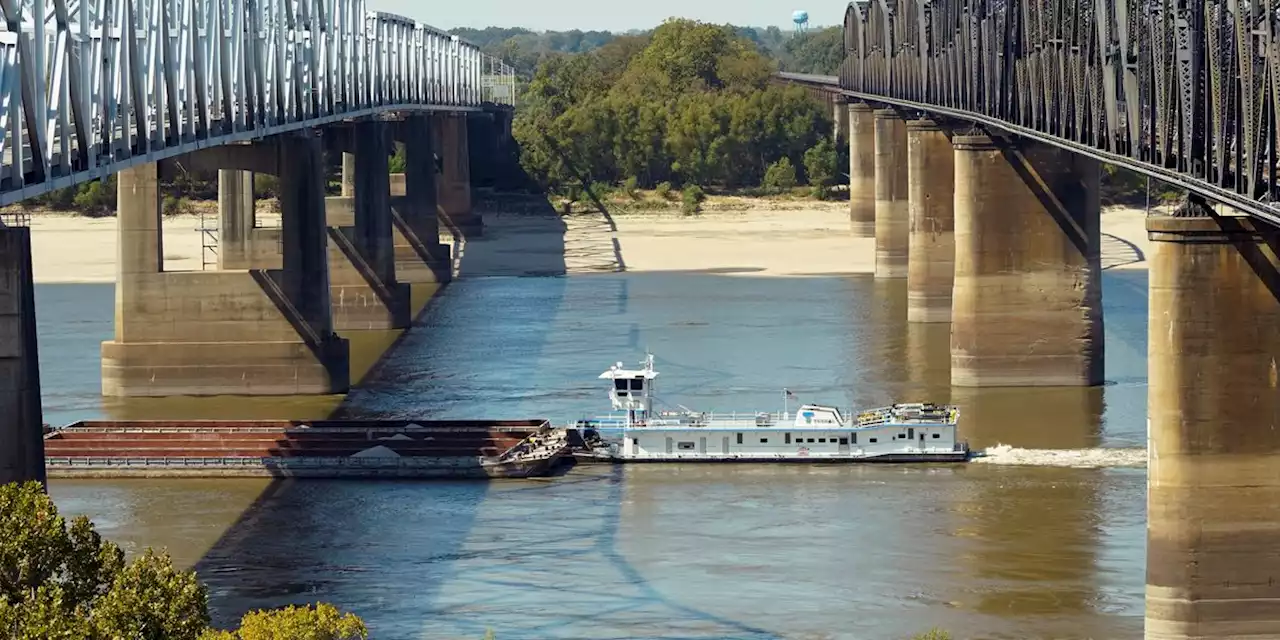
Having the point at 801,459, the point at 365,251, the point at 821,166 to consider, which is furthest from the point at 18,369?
the point at 821,166

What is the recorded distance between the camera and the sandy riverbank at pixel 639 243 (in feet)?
326

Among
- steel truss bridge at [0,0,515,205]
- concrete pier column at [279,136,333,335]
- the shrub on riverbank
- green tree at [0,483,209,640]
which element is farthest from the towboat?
green tree at [0,483,209,640]

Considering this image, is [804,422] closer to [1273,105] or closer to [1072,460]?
[1072,460]

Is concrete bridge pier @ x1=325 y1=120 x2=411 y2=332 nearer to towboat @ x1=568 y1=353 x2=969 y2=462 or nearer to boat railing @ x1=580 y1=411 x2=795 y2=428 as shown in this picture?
boat railing @ x1=580 y1=411 x2=795 y2=428

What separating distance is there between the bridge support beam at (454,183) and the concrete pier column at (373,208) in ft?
104

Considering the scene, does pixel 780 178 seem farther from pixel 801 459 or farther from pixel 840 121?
pixel 801 459

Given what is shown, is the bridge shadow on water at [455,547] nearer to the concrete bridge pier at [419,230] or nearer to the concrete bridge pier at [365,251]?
the concrete bridge pier at [365,251]

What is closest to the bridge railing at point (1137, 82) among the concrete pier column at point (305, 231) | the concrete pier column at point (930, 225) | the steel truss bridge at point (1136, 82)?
the steel truss bridge at point (1136, 82)

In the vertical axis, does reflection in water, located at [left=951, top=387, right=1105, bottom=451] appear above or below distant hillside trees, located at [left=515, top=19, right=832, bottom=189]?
below

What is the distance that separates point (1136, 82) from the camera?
142 ft

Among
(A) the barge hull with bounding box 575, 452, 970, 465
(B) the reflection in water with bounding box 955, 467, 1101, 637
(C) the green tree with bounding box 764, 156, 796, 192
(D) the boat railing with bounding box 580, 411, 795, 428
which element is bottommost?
(B) the reflection in water with bounding box 955, 467, 1101, 637

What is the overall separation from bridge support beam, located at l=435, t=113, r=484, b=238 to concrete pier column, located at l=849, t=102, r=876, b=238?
16382 millimetres

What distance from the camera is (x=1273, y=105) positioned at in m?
33.0

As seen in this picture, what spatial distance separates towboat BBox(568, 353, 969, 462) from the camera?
51.6 meters
